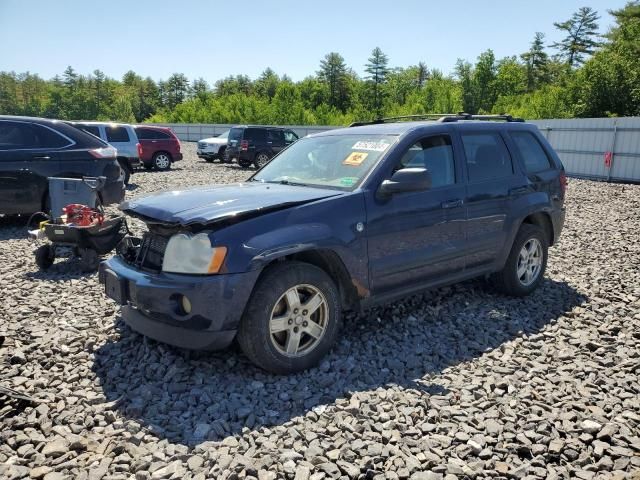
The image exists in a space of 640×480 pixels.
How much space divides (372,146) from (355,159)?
0.20 metres

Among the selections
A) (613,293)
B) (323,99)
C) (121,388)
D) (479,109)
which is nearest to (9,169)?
(121,388)

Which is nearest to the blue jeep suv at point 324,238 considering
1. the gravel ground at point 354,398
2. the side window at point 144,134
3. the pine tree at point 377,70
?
the gravel ground at point 354,398

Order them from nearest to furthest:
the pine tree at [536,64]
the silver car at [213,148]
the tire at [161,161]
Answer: the tire at [161,161] < the silver car at [213,148] < the pine tree at [536,64]

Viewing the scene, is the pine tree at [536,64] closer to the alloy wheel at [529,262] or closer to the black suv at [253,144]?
the black suv at [253,144]

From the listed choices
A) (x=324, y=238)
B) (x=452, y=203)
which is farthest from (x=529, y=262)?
(x=324, y=238)

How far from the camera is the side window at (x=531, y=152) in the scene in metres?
5.50

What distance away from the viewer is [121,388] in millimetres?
3520

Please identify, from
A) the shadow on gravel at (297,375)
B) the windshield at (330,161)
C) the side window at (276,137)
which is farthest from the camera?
the side window at (276,137)

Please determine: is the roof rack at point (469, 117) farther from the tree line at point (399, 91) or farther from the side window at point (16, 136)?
the tree line at point (399, 91)

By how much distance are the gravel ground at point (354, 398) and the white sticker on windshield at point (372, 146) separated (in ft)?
5.07

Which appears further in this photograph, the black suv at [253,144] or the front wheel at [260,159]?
the front wheel at [260,159]

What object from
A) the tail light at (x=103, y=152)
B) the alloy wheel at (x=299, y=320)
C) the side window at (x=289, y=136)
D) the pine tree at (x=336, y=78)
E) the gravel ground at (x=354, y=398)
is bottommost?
the gravel ground at (x=354, y=398)

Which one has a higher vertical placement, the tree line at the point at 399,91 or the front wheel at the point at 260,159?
the tree line at the point at 399,91

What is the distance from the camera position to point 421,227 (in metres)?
4.35
